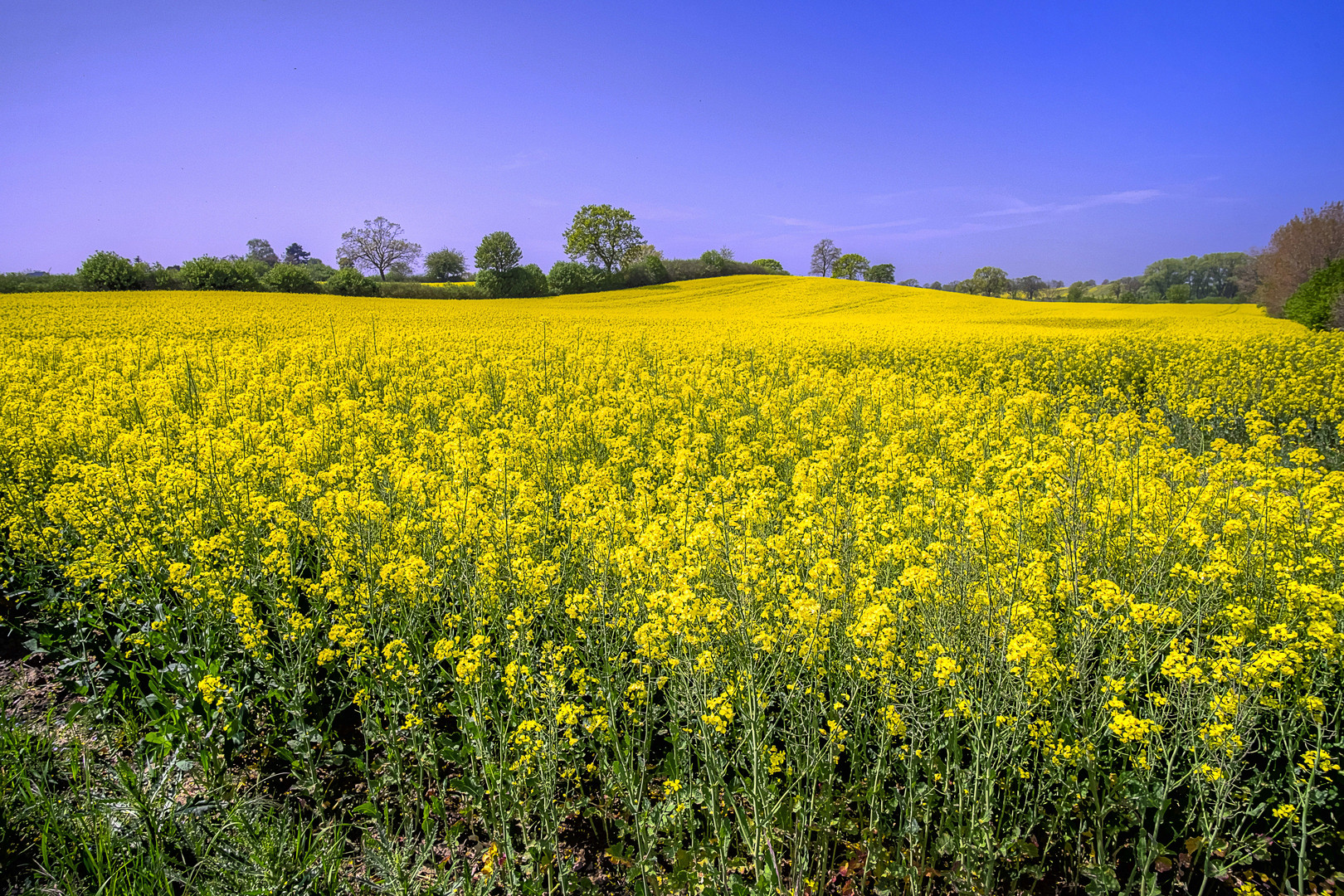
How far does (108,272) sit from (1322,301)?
55659 mm

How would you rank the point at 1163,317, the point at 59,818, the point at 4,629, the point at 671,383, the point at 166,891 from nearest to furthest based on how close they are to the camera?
1. the point at 166,891
2. the point at 59,818
3. the point at 4,629
4. the point at 671,383
5. the point at 1163,317

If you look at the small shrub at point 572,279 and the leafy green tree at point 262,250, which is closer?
the small shrub at point 572,279

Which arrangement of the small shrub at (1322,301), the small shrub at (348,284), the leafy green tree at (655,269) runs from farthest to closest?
the leafy green tree at (655,269), the small shrub at (348,284), the small shrub at (1322,301)

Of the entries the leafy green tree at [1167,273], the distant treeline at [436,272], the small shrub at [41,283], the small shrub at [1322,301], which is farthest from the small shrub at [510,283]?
the leafy green tree at [1167,273]

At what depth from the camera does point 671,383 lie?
9820 millimetres

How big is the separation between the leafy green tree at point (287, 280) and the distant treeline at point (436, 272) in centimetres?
5

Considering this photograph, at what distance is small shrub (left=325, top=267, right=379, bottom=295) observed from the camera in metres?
37.4

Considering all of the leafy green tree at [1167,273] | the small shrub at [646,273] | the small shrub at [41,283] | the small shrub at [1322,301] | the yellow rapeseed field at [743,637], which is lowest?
the yellow rapeseed field at [743,637]

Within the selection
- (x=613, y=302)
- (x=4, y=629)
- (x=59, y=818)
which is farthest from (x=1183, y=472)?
(x=613, y=302)

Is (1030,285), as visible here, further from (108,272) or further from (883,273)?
(108,272)

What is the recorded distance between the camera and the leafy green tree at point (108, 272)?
Answer: 32.4 metres

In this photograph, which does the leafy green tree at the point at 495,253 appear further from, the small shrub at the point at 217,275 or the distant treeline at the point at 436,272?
the small shrub at the point at 217,275

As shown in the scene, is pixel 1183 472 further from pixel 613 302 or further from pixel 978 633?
pixel 613 302

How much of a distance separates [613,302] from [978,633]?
3517 centimetres
